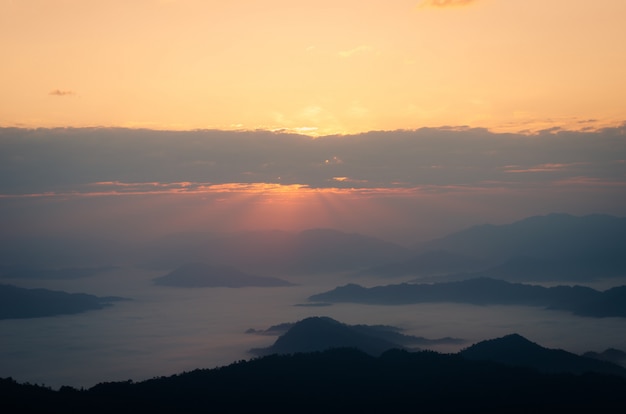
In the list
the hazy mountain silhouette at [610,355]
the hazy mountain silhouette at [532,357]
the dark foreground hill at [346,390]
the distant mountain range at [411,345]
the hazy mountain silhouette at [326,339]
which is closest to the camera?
the dark foreground hill at [346,390]

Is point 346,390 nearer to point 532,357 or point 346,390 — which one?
point 346,390

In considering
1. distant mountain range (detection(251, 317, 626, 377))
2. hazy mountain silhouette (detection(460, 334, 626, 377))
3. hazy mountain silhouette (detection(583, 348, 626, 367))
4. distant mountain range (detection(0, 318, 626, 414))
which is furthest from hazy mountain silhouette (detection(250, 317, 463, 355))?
hazy mountain silhouette (detection(583, 348, 626, 367))

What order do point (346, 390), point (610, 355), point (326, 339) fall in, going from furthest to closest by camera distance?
1. point (610, 355)
2. point (326, 339)
3. point (346, 390)

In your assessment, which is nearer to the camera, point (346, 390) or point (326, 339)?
point (346, 390)

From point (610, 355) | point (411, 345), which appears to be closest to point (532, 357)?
point (610, 355)

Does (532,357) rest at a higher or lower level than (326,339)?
higher

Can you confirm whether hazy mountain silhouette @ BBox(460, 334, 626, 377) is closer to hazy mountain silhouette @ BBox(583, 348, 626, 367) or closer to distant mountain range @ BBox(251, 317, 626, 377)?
distant mountain range @ BBox(251, 317, 626, 377)

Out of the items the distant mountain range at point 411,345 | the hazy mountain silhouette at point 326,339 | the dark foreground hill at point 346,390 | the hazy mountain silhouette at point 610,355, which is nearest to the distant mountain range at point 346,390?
the dark foreground hill at point 346,390

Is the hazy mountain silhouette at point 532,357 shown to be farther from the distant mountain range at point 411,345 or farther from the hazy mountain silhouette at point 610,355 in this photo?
the hazy mountain silhouette at point 610,355
